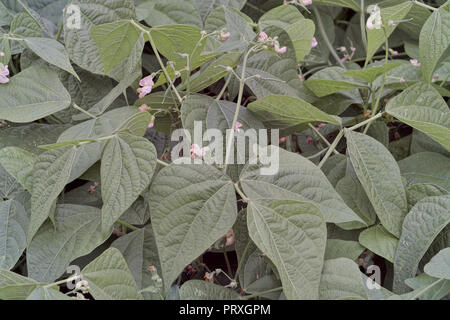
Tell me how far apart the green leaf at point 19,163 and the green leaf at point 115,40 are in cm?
17

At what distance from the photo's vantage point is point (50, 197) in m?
0.73

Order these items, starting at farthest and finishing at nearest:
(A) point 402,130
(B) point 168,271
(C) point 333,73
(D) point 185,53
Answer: (A) point 402,130
(C) point 333,73
(D) point 185,53
(B) point 168,271

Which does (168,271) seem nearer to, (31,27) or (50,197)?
(50,197)

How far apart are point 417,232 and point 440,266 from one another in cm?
7

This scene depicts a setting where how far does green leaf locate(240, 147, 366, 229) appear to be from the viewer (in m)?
0.70

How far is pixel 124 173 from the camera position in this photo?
27.6 inches

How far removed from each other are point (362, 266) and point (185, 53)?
0.43m

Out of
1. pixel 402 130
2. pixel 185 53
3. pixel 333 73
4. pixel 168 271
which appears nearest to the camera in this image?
pixel 168 271

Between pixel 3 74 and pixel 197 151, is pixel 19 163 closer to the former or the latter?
pixel 3 74

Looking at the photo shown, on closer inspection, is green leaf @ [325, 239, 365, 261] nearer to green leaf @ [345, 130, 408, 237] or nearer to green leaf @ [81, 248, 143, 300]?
green leaf @ [345, 130, 408, 237]

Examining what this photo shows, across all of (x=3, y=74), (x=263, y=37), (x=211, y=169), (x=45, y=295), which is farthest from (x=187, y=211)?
(x=3, y=74)
